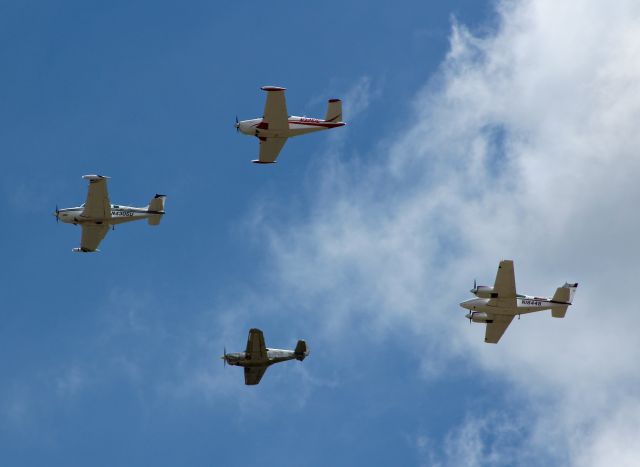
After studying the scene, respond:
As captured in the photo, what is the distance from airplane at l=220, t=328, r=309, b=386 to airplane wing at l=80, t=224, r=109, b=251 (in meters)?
15.3

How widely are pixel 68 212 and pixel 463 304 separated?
35607 mm

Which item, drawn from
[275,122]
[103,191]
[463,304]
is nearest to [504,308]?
[463,304]

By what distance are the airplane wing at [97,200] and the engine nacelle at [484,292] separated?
107ft

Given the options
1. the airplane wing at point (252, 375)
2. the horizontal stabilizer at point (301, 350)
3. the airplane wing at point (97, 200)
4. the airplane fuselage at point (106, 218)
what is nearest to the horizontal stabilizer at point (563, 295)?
the horizontal stabilizer at point (301, 350)

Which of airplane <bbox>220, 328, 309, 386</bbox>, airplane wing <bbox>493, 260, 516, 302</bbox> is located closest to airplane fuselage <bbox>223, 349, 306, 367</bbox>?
airplane <bbox>220, 328, 309, 386</bbox>

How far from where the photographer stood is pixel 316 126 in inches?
4995

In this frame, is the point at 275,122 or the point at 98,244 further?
the point at 98,244

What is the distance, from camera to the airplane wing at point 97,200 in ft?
422

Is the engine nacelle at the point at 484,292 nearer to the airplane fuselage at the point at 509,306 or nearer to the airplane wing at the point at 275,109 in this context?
the airplane fuselage at the point at 509,306

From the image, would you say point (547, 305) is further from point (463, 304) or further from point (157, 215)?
Answer: point (157, 215)

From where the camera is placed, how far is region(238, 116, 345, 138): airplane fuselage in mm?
126438

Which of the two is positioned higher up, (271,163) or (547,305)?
(271,163)

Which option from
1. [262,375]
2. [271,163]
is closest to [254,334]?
[262,375]

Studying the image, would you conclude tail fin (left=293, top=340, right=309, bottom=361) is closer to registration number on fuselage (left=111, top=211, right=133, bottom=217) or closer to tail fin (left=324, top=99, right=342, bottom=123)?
registration number on fuselage (left=111, top=211, right=133, bottom=217)
